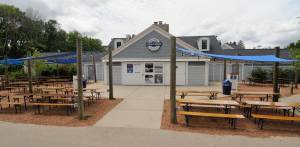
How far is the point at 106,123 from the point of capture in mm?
6250

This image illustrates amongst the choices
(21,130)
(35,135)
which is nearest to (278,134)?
(35,135)

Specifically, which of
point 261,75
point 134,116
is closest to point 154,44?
point 134,116

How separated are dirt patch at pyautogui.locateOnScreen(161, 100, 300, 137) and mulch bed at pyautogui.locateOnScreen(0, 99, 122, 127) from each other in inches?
102

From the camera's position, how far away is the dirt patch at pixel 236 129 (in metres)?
5.47

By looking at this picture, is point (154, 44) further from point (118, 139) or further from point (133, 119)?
point (118, 139)

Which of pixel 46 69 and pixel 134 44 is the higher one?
pixel 134 44

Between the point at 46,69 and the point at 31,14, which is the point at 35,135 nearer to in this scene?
the point at 46,69

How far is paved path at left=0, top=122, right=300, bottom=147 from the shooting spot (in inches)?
182

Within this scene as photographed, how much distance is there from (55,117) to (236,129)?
20.6ft

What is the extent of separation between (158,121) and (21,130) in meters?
4.21

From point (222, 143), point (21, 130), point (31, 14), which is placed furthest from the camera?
point (31, 14)

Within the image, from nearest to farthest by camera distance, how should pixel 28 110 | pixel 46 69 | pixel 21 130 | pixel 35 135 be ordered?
1. pixel 35 135
2. pixel 21 130
3. pixel 28 110
4. pixel 46 69

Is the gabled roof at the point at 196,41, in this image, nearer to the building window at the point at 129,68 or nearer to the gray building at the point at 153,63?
the gray building at the point at 153,63

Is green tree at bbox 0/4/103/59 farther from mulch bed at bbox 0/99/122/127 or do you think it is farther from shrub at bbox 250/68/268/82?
shrub at bbox 250/68/268/82
